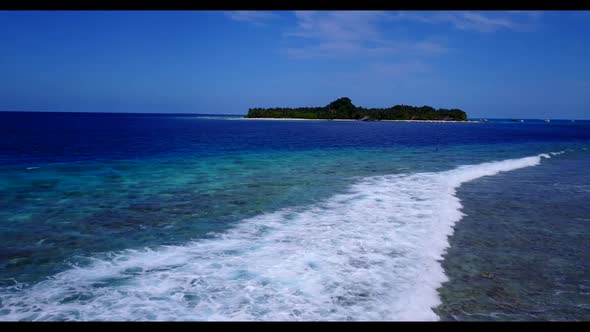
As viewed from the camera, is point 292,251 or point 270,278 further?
point 292,251

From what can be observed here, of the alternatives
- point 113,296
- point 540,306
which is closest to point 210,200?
point 113,296

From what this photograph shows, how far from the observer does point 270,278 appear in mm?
7797

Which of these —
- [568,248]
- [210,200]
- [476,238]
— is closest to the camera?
[568,248]

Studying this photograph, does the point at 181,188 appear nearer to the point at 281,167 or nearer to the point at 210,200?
the point at 210,200

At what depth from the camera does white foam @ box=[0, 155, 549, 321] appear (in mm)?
6434

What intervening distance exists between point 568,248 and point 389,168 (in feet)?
52.6

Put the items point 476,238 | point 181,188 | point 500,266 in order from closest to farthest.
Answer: point 500,266 → point 476,238 → point 181,188

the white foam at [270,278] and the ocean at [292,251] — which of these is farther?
the ocean at [292,251]

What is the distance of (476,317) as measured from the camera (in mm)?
6184

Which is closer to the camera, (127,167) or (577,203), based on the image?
(577,203)

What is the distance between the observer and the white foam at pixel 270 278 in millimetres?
6434

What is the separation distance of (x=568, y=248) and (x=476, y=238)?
222 cm

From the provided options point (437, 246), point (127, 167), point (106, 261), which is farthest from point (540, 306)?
point (127, 167)

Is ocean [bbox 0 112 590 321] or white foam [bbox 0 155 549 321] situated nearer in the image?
white foam [bbox 0 155 549 321]
